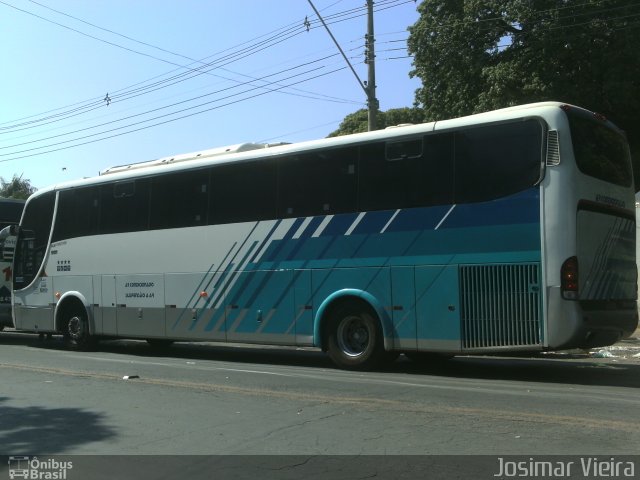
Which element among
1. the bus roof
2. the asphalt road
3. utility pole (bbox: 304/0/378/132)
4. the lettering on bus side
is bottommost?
the asphalt road

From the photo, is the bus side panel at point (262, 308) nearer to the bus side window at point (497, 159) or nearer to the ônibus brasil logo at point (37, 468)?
the bus side window at point (497, 159)

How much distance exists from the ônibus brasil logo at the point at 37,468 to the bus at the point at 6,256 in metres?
12.6

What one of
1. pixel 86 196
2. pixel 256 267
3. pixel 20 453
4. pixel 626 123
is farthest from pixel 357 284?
pixel 626 123

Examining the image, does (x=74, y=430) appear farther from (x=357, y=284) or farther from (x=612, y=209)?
(x=612, y=209)

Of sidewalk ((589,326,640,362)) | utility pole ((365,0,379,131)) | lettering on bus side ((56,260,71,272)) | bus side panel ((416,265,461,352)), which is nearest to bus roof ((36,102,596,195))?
lettering on bus side ((56,260,71,272))

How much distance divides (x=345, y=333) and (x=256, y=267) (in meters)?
2.12

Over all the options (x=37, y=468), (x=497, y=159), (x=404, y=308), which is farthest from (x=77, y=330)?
(x=497, y=159)

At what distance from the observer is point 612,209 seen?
31.6 ft

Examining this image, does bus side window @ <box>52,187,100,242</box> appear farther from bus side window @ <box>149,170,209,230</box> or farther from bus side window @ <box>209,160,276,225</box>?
bus side window @ <box>209,160,276,225</box>

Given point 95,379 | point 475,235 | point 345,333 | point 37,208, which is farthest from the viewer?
point 37,208

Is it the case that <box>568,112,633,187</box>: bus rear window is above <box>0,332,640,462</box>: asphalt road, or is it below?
above

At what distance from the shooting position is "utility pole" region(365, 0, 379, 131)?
18.8 m

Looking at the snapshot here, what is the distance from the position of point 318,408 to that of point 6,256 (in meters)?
12.6

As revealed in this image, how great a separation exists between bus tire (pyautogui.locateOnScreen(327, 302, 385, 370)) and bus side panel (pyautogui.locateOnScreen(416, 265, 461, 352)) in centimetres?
83
